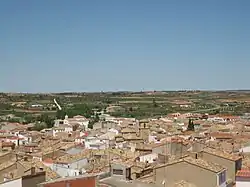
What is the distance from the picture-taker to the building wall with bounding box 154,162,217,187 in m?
17.8

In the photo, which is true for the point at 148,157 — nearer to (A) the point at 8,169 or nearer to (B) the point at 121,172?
(A) the point at 8,169

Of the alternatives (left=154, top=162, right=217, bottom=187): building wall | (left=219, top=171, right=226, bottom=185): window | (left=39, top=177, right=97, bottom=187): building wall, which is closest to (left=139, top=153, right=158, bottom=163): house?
(left=219, top=171, right=226, bottom=185): window

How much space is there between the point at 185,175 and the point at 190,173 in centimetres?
20

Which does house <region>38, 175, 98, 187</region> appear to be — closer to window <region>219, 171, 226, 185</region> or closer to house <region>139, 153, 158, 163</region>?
window <region>219, 171, 226, 185</region>

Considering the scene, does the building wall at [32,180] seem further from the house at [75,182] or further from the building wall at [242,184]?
the building wall at [242,184]

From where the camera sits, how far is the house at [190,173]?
17.7 m

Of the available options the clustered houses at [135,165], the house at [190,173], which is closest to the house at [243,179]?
the clustered houses at [135,165]

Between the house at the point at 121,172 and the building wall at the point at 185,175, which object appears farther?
the building wall at the point at 185,175

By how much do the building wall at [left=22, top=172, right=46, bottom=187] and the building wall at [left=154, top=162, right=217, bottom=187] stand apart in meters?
4.05

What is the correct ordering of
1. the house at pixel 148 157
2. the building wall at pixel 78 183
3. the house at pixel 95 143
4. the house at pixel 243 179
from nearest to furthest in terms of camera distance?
the building wall at pixel 78 183
the house at pixel 243 179
the house at pixel 148 157
the house at pixel 95 143

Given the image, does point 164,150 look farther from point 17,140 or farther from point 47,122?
point 47,122

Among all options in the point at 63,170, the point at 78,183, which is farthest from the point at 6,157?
the point at 78,183

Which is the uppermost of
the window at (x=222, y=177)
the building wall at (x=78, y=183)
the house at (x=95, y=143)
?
the building wall at (x=78, y=183)

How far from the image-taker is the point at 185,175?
711 inches
